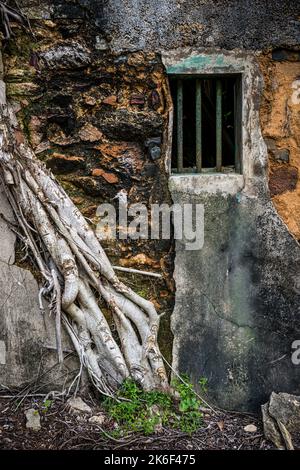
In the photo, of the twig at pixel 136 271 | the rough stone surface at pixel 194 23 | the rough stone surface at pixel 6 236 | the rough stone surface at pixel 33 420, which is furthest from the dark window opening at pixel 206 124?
the rough stone surface at pixel 33 420

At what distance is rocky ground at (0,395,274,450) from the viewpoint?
3.45 m

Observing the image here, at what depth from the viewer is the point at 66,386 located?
12.6 ft

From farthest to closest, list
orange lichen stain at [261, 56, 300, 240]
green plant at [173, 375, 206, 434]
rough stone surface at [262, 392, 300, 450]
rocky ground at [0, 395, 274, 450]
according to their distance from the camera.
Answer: orange lichen stain at [261, 56, 300, 240] < green plant at [173, 375, 206, 434] < rough stone surface at [262, 392, 300, 450] < rocky ground at [0, 395, 274, 450]

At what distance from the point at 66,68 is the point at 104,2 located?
0.47 meters

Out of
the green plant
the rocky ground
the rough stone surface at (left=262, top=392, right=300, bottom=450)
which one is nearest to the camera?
the rocky ground

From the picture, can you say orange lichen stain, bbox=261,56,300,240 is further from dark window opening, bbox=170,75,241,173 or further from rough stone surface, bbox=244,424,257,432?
rough stone surface, bbox=244,424,257,432

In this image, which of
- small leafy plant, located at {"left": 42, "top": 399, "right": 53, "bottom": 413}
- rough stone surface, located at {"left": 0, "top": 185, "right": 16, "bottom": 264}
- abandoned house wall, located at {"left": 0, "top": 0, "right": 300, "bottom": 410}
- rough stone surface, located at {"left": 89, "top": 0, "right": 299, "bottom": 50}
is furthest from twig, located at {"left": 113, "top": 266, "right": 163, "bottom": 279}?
rough stone surface, located at {"left": 89, "top": 0, "right": 299, "bottom": 50}

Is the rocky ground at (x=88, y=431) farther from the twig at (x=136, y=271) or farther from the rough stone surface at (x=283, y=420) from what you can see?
the twig at (x=136, y=271)

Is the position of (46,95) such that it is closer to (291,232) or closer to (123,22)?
(123,22)

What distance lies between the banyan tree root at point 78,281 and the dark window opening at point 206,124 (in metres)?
0.81

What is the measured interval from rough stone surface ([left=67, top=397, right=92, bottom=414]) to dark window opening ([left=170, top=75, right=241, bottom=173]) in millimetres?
1614

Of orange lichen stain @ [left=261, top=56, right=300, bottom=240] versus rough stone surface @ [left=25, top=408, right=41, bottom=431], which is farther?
orange lichen stain @ [left=261, top=56, right=300, bottom=240]
